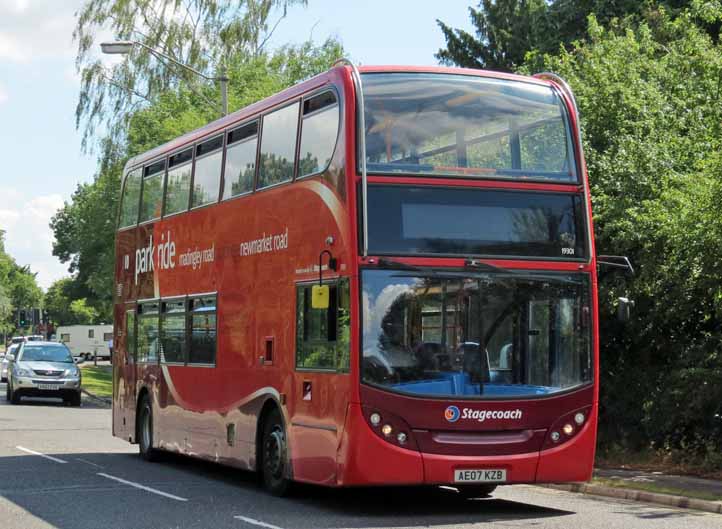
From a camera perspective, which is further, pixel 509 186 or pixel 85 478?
pixel 85 478

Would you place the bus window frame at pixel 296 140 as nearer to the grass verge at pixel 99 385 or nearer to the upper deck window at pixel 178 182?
the upper deck window at pixel 178 182

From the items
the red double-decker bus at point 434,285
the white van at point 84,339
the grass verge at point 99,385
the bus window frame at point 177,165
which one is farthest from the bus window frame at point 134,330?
the white van at point 84,339

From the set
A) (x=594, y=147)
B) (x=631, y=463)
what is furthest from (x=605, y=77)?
(x=631, y=463)

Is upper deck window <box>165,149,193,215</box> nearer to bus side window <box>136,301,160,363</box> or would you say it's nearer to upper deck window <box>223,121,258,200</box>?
bus side window <box>136,301,160,363</box>

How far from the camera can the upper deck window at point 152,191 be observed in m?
20.8

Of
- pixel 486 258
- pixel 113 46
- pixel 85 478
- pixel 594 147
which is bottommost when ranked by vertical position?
pixel 85 478

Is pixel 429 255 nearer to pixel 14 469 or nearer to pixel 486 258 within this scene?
pixel 486 258

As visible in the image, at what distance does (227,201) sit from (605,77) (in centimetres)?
859

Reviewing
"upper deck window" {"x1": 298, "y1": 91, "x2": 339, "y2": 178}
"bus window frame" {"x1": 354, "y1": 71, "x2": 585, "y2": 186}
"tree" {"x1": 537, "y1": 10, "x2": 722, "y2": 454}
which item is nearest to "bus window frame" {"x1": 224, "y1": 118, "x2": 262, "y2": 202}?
"upper deck window" {"x1": 298, "y1": 91, "x2": 339, "y2": 178}

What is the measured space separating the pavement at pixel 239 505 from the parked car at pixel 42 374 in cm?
1889

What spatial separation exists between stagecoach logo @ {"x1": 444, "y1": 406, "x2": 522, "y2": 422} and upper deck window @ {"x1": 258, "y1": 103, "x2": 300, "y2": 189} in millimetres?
3512

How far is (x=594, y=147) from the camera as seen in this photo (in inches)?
912

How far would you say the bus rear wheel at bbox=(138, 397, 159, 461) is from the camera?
2109 cm

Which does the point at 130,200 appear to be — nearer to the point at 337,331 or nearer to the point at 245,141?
the point at 245,141
